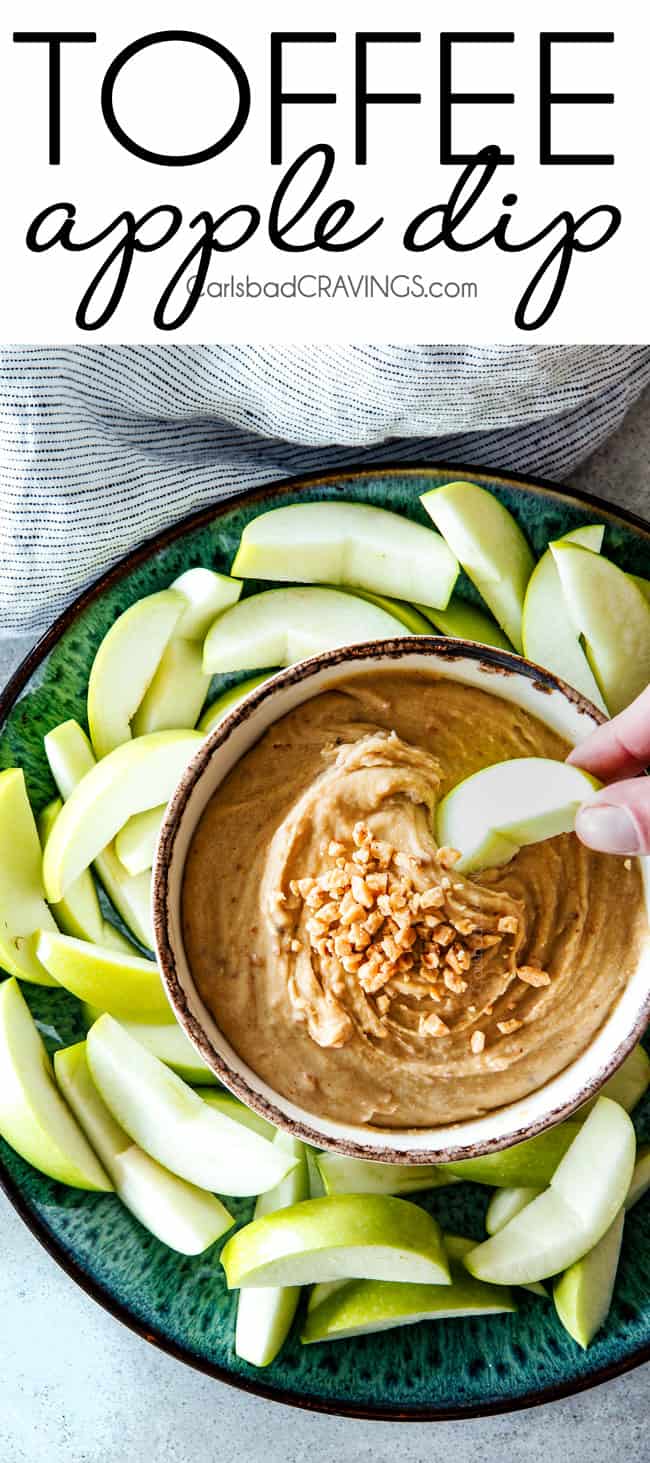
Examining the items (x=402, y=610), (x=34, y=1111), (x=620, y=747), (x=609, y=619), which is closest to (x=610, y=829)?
(x=620, y=747)

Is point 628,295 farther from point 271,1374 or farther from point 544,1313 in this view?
point 271,1374

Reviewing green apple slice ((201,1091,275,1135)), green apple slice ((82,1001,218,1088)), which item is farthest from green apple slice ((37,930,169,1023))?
green apple slice ((201,1091,275,1135))

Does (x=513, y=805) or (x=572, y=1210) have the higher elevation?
(x=513, y=805)

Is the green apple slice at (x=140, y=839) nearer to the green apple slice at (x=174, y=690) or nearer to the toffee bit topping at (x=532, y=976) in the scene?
the green apple slice at (x=174, y=690)

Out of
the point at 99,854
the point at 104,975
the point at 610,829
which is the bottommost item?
the point at 104,975

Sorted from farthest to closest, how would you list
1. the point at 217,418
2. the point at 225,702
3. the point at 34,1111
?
the point at 217,418
the point at 225,702
the point at 34,1111

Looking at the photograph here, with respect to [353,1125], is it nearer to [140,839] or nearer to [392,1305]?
[392,1305]
